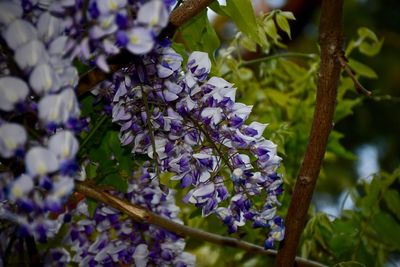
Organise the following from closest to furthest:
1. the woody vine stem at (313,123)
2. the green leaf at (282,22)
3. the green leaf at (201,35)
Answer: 1. the woody vine stem at (313,123)
2. the green leaf at (201,35)
3. the green leaf at (282,22)

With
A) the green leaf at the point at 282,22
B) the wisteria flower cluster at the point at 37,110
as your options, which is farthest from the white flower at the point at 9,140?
the green leaf at the point at 282,22

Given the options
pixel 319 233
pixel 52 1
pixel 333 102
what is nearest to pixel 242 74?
pixel 319 233

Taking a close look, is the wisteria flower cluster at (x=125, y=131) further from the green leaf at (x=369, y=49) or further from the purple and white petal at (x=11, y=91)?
the green leaf at (x=369, y=49)

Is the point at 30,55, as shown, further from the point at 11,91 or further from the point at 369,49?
the point at 369,49

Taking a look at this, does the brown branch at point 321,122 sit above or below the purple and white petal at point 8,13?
below

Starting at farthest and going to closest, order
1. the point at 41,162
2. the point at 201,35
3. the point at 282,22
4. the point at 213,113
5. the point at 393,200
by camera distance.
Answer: the point at 393,200
the point at 282,22
the point at 201,35
the point at 213,113
the point at 41,162

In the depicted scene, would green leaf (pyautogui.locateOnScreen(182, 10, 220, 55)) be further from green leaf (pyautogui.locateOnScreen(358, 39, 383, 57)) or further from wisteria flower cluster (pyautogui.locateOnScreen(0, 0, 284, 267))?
green leaf (pyautogui.locateOnScreen(358, 39, 383, 57))

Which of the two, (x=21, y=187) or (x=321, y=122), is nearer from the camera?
(x=21, y=187)

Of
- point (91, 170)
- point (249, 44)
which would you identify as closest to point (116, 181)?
point (91, 170)
